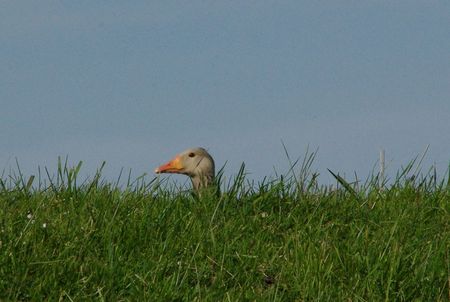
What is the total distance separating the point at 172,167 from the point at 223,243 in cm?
391

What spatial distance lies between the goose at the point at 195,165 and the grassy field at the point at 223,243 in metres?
1.70

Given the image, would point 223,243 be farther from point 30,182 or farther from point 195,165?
point 195,165

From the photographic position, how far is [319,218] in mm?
9008

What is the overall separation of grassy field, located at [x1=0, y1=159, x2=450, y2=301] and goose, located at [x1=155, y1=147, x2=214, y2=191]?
170cm

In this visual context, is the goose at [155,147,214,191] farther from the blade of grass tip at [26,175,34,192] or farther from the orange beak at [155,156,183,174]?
the blade of grass tip at [26,175,34,192]

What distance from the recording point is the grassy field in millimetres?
7246

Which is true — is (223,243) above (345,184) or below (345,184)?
below

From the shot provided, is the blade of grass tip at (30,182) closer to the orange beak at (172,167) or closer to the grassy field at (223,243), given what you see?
the grassy field at (223,243)

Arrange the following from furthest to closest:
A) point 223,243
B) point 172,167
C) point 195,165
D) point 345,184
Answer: point 172,167 < point 195,165 < point 345,184 < point 223,243

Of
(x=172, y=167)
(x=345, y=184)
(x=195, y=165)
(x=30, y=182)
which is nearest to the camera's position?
(x=30, y=182)

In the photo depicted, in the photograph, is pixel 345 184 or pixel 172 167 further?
pixel 172 167

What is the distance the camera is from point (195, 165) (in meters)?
11.4

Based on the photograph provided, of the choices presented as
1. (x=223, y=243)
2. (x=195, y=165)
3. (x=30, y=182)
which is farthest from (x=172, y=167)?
(x=223, y=243)

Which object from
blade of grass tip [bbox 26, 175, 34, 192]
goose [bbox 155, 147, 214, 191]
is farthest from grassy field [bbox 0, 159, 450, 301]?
goose [bbox 155, 147, 214, 191]
